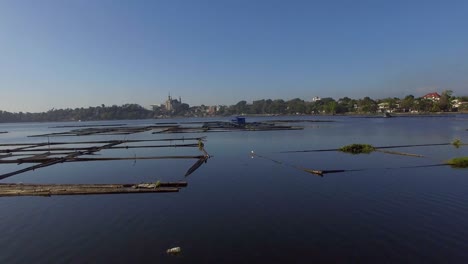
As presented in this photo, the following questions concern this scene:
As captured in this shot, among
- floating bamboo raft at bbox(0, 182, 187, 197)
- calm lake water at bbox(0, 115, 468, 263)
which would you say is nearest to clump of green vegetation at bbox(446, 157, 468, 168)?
calm lake water at bbox(0, 115, 468, 263)

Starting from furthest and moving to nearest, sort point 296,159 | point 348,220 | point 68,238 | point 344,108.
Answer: point 344,108
point 296,159
point 348,220
point 68,238

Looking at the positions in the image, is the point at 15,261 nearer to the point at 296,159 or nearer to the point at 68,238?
the point at 68,238

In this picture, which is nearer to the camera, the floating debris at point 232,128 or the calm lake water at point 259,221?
the calm lake water at point 259,221

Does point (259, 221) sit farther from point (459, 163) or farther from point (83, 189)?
point (459, 163)

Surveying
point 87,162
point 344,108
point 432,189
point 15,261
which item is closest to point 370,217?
point 432,189

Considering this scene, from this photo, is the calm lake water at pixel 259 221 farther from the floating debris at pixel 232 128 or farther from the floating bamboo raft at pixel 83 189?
the floating debris at pixel 232 128

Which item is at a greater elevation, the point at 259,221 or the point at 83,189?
the point at 83,189

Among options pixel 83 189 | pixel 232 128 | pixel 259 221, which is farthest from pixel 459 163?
pixel 232 128

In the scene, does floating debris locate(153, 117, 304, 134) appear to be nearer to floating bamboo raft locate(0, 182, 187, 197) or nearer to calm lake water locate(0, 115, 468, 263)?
calm lake water locate(0, 115, 468, 263)

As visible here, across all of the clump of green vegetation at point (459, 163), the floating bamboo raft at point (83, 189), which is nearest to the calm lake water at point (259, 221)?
the floating bamboo raft at point (83, 189)

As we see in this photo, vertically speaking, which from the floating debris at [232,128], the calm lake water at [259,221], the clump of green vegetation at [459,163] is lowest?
the floating debris at [232,128]

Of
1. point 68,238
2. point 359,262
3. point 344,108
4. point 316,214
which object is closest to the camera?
point 359,262

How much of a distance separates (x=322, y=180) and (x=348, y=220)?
21.1ft

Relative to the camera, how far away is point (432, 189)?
50.9 ft
